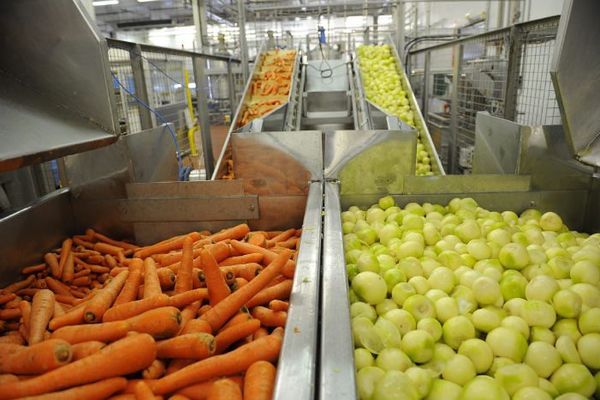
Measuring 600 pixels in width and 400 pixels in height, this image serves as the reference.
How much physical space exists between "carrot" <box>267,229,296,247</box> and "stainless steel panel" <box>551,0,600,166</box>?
139 centimetres

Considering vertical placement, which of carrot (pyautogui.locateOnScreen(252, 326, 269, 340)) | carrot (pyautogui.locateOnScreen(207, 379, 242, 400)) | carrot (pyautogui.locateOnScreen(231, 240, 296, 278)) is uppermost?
carrot (pyautogui.locateOnScreen(231, 240, 296, 278))

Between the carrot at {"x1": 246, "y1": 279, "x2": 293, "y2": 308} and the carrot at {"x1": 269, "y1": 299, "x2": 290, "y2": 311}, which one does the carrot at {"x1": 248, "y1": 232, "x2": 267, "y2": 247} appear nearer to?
the carrot at {"x1": 246, "y1": 279, "x2": 293, "y2": 308}

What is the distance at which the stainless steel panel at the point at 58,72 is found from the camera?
1.46 meters

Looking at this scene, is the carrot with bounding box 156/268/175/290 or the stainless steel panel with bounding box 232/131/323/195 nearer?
the carrot with bounding box 156/268/175/290

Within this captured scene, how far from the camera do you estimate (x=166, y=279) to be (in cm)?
163

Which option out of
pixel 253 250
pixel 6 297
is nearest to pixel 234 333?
pixel 253 250

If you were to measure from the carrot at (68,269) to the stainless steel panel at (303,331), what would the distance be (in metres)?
1.23

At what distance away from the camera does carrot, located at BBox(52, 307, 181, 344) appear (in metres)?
1.20

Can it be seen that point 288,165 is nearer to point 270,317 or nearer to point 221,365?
point 270,317

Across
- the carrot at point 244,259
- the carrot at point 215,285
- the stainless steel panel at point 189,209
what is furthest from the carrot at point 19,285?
the carrot at point 215,285

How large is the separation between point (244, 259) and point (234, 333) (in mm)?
587

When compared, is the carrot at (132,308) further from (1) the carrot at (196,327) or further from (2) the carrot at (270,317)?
(2) the carrot at (270,317)

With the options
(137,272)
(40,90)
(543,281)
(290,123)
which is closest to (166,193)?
(137,272)

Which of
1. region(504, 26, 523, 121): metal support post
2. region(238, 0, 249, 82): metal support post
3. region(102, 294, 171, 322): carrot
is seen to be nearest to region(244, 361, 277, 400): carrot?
region(102, 294, 171, 322): carrot
